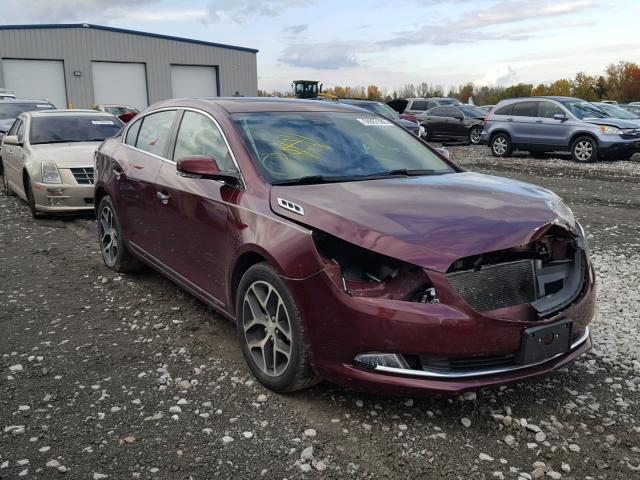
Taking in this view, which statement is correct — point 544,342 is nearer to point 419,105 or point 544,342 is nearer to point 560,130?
point 560,130

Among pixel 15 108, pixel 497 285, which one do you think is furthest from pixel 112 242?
pixel 15 108

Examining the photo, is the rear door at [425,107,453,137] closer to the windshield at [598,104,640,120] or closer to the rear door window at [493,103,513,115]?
the rear door window at [493,103,513,115]

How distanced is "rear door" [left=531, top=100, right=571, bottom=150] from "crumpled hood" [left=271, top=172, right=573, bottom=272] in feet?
44.0

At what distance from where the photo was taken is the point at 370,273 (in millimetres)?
3031

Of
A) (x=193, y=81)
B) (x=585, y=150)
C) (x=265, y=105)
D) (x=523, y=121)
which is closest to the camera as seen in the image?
(x=265, y=105)

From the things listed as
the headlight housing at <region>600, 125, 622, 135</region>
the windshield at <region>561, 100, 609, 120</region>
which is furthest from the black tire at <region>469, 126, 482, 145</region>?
the headlight housing at <region>600, 125, 622, 135</region>

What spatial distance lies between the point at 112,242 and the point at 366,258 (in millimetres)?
3520

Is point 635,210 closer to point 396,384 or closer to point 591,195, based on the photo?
point 591,195

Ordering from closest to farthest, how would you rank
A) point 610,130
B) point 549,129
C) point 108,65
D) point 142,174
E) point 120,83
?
point 142,174 → point 610,130 → point 549,129 → point 108,65 → point 120,83

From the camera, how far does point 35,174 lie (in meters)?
8.21

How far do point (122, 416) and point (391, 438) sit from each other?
1.44m

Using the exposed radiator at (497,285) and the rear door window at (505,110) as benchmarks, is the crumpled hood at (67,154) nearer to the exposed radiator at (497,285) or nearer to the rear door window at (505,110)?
the exposed radiator at (497,285)

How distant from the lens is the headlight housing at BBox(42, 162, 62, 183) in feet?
26.7

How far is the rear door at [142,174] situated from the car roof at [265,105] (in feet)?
1.19
